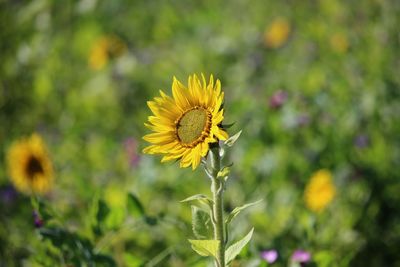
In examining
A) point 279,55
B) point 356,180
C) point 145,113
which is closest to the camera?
point 356,180

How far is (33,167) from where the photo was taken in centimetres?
239

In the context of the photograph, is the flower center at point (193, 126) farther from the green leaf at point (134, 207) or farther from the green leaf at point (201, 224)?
the green leaf at point (134, 207)

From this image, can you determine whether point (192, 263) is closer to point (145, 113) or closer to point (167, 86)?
point (145, 113)

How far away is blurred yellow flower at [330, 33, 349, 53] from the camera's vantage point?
338 cm

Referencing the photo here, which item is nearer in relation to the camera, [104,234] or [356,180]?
[104,234]

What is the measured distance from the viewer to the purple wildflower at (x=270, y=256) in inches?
56.9

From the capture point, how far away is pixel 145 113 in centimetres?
366

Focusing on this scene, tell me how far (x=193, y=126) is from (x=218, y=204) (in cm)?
19

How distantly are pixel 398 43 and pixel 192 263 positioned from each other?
6.54 ft

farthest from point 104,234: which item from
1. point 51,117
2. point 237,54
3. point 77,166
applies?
point 237,54

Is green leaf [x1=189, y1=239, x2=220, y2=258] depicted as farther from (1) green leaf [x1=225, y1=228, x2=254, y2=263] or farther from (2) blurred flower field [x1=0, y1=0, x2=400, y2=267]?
(2) blurred flower field [x1=0, y1=0, x2=400, y2=267]

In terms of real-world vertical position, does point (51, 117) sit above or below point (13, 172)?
above

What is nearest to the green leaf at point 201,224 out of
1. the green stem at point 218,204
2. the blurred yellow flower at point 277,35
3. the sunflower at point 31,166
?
the green stem at point 218,204

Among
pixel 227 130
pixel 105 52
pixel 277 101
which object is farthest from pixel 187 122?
pixel 105 52
